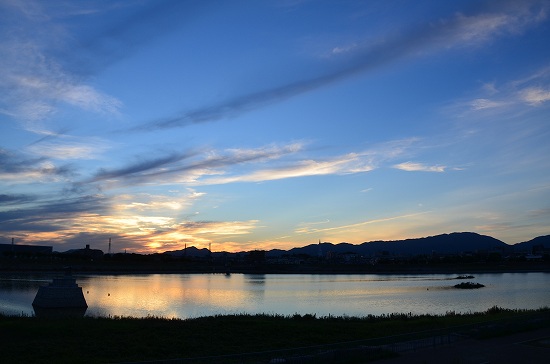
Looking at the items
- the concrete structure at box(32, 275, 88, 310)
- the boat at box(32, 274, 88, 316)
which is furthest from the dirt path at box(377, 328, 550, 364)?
the concrete structure at box(32, 275, 88, 310)

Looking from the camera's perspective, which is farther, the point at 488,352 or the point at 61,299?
the point at 61,299

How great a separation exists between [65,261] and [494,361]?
173 meters

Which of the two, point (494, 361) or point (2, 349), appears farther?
point (2, 349)

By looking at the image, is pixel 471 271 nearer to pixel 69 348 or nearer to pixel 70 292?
pixel 70 292

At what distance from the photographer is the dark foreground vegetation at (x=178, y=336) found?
1934 cm

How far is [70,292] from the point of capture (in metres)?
44.2

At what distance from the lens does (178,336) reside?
23.6m

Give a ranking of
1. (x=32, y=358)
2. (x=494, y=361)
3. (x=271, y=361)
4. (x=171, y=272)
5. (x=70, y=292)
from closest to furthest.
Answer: (x=271, y=361), (x=494, y=361), (x=32, y=358), (x=70, y=292), (x=171, y=272)

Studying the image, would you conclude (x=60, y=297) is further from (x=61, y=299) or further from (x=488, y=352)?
(x=488, y=352)

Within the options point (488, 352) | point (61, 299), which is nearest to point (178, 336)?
point (488, 352)

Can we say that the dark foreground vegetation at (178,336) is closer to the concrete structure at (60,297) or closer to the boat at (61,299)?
the boat at (61,299)

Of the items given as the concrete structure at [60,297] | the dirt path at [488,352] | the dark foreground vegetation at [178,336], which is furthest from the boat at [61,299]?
the dirt path at [488,352]

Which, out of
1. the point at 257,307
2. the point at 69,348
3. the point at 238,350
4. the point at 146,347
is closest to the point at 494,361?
the point at 238,350

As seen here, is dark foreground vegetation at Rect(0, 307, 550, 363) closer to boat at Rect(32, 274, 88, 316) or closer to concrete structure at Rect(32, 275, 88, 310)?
boat at Rect(32, 274, 88, 316)
